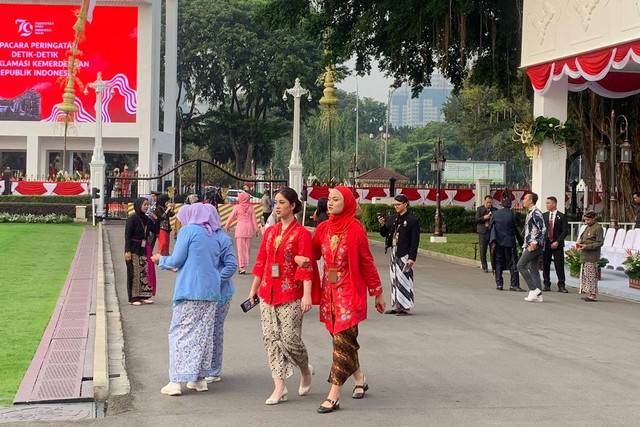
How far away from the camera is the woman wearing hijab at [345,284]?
8250 millimetres

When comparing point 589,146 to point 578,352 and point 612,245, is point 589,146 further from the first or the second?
point 578,352

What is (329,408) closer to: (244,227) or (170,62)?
(244,227)

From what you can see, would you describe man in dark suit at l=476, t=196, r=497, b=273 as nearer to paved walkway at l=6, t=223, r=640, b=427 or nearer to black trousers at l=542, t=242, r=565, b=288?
black trousers at l=542, t=242, r=565, b=288

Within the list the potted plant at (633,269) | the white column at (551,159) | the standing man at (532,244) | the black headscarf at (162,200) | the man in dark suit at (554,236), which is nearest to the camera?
the black headscarf at (162,200)

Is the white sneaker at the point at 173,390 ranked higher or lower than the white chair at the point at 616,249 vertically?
lower

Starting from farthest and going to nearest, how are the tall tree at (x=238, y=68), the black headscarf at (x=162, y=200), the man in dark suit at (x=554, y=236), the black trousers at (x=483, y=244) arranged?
the tall tree at (x=238, y=68)
the black trousers at (x=483, y=244)
the man in dark suit at (x=554, y=236)
the black headscarf at (x=162, y=200)

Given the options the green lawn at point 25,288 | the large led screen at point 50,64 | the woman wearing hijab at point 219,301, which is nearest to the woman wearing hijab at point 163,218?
the green lawn at point 25,288

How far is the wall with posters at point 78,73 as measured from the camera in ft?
205

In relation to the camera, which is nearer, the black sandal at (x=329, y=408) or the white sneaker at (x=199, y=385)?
the black sandal at (x=329, y=408)

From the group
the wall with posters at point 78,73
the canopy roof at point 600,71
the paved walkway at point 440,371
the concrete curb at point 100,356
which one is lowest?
the paved walkway at point 440,371

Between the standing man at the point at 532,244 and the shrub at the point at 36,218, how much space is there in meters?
29.2

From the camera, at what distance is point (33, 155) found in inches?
2527

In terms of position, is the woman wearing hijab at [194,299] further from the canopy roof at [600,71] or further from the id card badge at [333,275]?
the canopy roof at [600,71]

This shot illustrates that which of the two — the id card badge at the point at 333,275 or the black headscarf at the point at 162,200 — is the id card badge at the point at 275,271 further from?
the black headscarf at the point at 162,200
